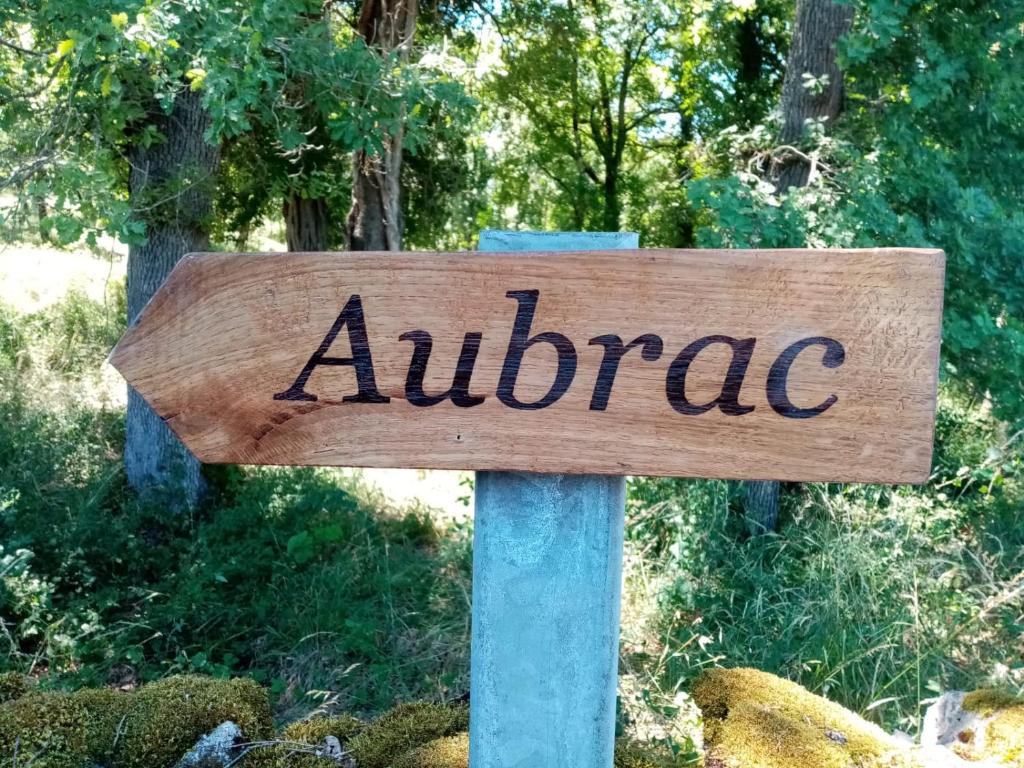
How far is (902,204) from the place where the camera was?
401 centimetres

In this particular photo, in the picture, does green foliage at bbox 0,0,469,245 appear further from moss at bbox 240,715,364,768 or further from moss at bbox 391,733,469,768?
moss at bbox 391,733,469,768

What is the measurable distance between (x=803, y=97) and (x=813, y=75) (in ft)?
0.43

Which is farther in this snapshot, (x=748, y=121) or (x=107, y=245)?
(x=107, y=245)

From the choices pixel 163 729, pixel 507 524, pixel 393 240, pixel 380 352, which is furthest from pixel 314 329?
pixel 393 240

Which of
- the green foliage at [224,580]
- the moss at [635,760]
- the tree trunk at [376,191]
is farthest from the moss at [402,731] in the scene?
the tree trunk at [376,191]

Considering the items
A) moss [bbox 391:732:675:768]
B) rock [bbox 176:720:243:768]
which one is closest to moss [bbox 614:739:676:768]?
moss [bbox 391:732:675:768]

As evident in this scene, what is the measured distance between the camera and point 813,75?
4.97 meters

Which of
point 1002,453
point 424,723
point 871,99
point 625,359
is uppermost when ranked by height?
point 871,99

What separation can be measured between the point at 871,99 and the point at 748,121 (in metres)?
4.40

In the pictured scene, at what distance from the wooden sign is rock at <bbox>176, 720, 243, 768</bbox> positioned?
783 millimetres

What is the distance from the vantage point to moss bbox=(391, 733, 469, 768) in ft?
5.68

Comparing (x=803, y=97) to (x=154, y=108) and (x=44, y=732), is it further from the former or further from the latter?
(x=44, y=732)

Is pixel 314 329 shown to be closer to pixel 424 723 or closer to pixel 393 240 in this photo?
pixel 424 723

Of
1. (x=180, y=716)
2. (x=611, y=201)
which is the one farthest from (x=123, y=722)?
(x=611, y=201)
